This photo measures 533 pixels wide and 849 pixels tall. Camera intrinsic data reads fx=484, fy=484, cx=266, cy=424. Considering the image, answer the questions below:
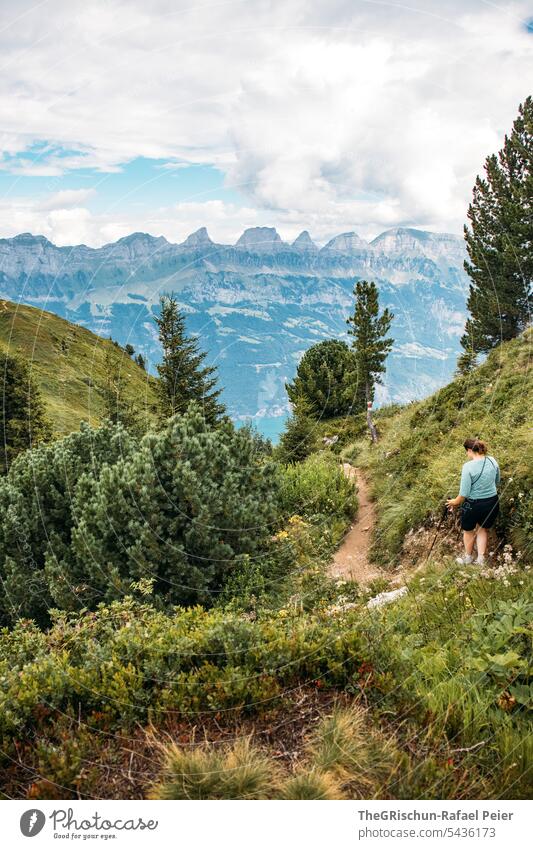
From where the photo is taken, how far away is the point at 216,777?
297 centimetres

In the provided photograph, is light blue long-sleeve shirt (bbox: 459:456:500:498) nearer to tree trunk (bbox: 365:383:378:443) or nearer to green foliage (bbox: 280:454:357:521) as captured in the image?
green foliage (bbox: 280:454:357:521)

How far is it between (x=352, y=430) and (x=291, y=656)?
93.5 ft

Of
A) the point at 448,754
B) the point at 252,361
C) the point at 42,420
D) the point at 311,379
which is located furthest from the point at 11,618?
the point at 42,420

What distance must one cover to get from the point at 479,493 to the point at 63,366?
6580 centimetres

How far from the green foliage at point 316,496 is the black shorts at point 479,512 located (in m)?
5.84

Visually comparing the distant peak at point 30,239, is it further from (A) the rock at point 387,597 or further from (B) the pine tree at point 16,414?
(B) the pine tree at point 16,414

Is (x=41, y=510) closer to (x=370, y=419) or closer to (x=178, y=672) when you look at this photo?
(x=178, y=672)

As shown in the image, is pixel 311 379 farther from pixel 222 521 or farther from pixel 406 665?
pixel 406 665

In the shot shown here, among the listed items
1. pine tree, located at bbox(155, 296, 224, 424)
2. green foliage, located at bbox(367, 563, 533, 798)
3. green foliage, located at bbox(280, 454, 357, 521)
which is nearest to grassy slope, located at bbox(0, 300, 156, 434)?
pine tree, located at bbox(155, 296, 224, 424)

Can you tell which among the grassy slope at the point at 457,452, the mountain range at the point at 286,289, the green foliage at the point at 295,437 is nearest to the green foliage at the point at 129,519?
the mountain range at the point at 286,289

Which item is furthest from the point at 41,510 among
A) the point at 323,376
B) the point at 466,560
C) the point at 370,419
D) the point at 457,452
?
the point at 323,376

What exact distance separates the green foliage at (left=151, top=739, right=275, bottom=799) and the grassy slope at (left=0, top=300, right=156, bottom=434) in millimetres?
40529

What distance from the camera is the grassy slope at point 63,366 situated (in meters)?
48.3
